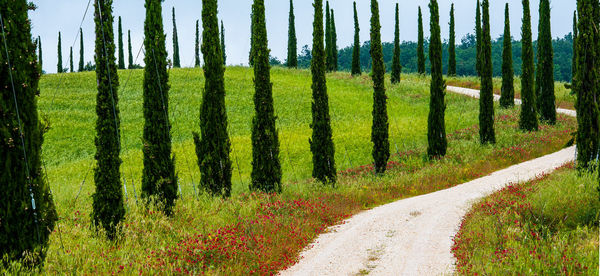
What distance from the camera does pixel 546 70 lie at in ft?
109

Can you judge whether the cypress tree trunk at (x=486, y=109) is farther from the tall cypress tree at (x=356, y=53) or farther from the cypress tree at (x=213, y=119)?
the tall cypress tree at (x=356, y=53)

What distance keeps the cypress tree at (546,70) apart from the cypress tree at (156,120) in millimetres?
30944

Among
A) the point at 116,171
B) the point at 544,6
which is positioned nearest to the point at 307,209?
the point at 116,171

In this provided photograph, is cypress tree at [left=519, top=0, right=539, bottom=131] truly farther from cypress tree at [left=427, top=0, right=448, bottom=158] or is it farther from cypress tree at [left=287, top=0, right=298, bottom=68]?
cypress tree at [left=287, top=0, right=298, bottom=68]

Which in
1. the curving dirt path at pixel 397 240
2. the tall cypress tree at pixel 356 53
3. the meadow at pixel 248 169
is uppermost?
the tall cypress tree at pixel 356 53

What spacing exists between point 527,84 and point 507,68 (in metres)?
4.54

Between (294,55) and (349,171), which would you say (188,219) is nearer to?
(349,171)

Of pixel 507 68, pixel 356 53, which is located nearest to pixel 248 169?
pixel 507 68

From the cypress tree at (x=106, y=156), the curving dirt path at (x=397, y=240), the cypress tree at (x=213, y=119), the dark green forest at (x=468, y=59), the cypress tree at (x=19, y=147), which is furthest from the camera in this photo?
the dark green forest at (x=468, y=59)

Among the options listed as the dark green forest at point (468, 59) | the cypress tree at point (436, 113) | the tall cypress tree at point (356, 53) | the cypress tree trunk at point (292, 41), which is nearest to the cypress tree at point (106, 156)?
the cypress tree at point (436, 113)

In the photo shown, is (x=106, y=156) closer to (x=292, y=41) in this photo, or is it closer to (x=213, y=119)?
(x=213, y=119)

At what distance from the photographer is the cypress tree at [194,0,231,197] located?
57.6 ft

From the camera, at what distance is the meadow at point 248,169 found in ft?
32.1

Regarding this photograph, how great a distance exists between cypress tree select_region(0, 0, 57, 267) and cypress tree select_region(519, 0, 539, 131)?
31.2 metres
